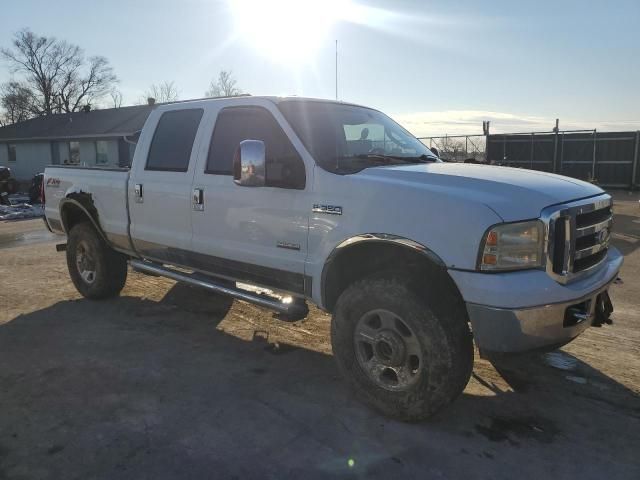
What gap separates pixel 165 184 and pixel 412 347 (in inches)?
112

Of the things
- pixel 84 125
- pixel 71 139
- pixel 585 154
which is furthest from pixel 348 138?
pixel 84 125

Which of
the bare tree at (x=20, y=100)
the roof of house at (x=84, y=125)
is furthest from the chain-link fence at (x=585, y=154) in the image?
the bare tree at (x=20, y=100)

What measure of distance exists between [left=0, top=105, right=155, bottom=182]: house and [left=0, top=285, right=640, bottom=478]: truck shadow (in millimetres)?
24360

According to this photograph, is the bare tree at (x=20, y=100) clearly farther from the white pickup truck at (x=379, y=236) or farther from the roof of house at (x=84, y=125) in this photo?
the white pickup truck at (x=379, y=236)

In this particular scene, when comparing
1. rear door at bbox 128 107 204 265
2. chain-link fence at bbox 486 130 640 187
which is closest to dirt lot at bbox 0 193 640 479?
rear door at bbox 128 107 204 265

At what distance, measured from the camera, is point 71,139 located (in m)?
31.3

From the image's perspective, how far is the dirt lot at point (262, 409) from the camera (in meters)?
2.97

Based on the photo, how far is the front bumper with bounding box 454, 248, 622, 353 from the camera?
9.43ft

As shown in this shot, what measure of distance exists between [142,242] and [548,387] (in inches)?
153

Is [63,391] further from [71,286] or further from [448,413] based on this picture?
[71,286]

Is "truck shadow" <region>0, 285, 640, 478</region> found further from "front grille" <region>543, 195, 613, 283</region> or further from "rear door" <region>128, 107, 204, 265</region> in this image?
"rear door" <region>128, 107, 204, 265</region>

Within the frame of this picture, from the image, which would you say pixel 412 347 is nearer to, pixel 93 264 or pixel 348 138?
pixel 348 138

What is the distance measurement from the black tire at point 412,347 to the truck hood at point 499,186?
63cm

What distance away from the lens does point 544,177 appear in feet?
11.8
